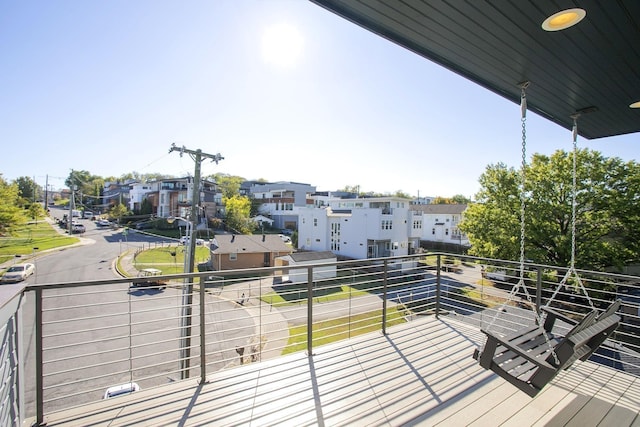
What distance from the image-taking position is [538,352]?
1878 mm

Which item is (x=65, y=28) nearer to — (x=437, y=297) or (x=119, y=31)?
(x=119, y=31)

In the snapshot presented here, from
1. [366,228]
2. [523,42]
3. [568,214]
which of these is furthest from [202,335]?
[366,228]

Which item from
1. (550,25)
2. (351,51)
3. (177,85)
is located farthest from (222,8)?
(177,85)

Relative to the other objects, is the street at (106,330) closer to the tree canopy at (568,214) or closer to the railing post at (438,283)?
the railing post at (438,283)

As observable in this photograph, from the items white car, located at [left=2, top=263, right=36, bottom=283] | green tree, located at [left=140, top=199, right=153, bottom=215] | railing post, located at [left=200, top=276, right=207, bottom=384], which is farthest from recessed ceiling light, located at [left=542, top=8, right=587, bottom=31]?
green tree, located at [left=140, top=199, right=153, bottom=215]

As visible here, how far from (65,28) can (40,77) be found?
14.7 ft

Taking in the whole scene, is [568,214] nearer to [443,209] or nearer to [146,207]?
[443,209]

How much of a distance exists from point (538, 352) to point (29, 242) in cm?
3577

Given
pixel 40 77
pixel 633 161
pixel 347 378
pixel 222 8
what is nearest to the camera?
pixel 347 378

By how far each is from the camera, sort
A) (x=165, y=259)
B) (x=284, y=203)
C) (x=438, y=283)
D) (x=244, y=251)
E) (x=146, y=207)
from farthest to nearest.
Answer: (x=146, y=207)
(x=284, y=203)
(x=165, y=259)
(x=244, y=251)
(x=438, y=283)

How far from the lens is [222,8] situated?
371 centimetres

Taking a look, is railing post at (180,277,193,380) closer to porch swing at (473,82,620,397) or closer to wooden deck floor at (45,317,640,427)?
wooden deck floor at (45,317,640,427)

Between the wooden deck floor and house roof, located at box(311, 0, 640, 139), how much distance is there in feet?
9.05

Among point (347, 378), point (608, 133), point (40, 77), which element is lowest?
point (347, 378)
